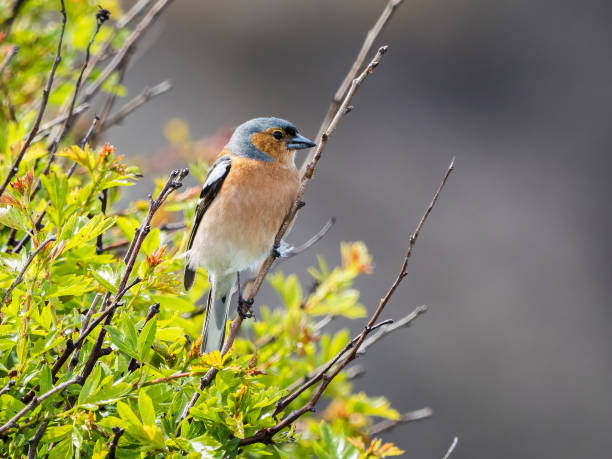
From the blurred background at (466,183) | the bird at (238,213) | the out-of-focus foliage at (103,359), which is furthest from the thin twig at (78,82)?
the blurred background at (466,183)

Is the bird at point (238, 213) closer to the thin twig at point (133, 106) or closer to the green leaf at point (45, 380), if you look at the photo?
the thin twig at point (133, 106)

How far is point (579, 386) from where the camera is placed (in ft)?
24.0

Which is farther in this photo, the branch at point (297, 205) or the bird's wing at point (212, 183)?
the bird's wing at point (212, 183)

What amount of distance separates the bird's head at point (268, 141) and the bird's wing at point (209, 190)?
0.37 ft

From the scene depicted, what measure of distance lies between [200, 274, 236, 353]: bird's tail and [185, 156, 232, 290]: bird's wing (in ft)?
0.43

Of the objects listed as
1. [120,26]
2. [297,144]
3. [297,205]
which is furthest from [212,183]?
[297,205]

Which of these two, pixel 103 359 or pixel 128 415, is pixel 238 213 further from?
pixel 128 415

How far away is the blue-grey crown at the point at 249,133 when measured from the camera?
3349 mm

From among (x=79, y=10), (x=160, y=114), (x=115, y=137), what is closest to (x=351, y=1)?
(x=160, y=114)

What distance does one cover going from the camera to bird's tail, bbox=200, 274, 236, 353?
245cm

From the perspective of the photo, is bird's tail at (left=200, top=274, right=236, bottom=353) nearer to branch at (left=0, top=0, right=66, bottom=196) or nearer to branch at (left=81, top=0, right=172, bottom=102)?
branch at (left=0, top=0, right=66, bottom=196)

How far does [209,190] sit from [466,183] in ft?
18.4

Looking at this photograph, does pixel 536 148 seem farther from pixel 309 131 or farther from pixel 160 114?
pixel 160 114

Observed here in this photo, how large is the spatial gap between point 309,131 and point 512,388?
11.9 ft
